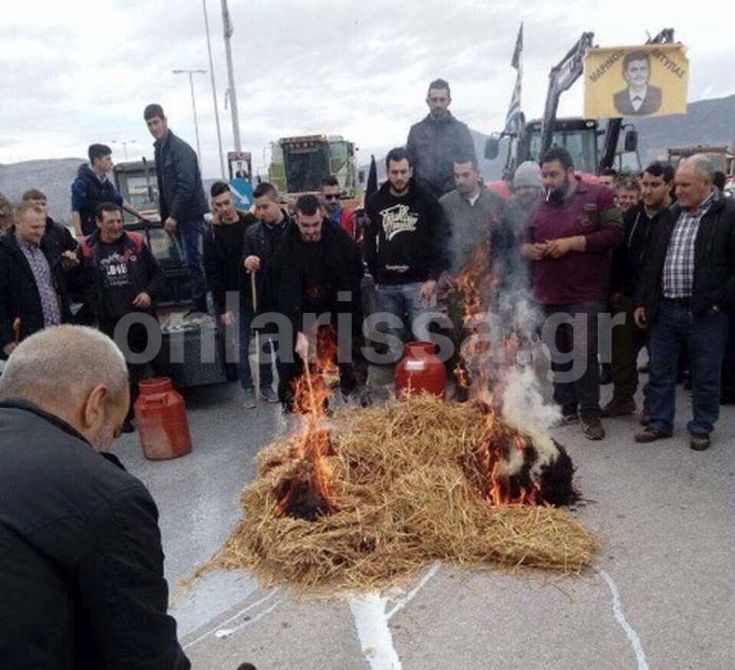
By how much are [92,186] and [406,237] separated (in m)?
4.00

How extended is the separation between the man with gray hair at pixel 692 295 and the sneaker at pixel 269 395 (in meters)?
3.47

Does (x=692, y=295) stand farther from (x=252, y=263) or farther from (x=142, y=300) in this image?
(x=142, y=300)

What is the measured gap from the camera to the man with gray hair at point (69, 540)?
1.36 metres

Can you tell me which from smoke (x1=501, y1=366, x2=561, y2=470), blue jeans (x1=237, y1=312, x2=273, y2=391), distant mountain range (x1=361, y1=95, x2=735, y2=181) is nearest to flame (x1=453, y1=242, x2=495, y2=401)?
smoke (x1=501, y1=366, x2=561, y2=470)

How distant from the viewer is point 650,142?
4715 inches

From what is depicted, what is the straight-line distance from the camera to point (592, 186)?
5.15 meters

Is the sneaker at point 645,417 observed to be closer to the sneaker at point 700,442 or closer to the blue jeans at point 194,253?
the sneaker at point 700,442

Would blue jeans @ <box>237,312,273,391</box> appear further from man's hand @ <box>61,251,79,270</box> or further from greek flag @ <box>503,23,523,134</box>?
greek flag @ <box>503,23,523,134</box>

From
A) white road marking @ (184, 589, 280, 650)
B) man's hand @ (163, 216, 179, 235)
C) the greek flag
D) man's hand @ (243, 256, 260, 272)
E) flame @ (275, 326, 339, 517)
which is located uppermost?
the greek flag

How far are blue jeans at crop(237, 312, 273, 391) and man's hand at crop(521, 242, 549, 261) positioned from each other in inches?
108

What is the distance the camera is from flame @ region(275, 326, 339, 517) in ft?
12.7

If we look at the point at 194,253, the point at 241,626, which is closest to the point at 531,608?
the point at 241,626

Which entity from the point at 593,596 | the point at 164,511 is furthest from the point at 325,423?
the point at 593,596

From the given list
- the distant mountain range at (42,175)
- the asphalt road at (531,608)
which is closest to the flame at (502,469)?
the asphalt road at (531,608)
